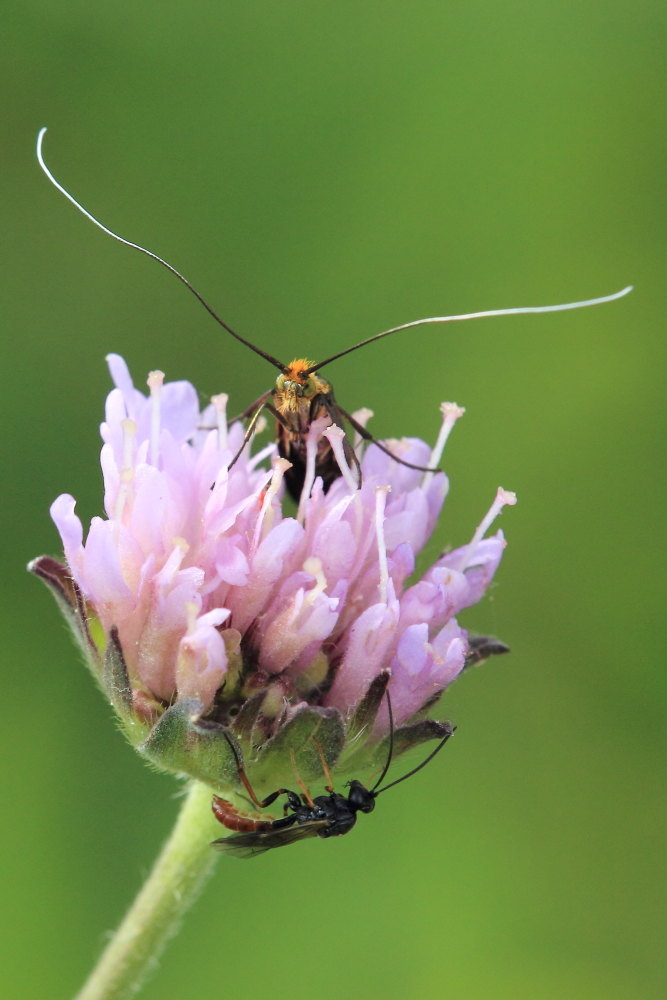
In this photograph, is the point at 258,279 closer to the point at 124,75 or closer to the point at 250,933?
the point at 124,75

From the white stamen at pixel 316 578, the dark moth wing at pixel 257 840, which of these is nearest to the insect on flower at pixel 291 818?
the dark moth wing at pixel 257 840

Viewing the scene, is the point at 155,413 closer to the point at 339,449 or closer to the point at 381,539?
the point at 339,449

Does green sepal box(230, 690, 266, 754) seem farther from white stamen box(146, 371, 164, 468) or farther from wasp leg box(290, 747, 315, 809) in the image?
white stamen box(146, 371, 164, 468)

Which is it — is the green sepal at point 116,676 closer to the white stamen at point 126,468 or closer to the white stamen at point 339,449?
the white stamen at point 126,468

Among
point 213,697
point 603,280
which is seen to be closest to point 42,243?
point 603,280

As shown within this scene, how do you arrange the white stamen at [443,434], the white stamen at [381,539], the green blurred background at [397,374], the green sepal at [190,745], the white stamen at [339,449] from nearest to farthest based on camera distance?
the green sepal at [190,745], the white stamen at [381,539], the white stamen at [339,449], the white stamen at [443,434], the green blurred background at [397,374]

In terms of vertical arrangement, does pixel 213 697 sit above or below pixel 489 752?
above

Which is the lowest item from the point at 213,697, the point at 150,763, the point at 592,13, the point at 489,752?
the point at 489,752
